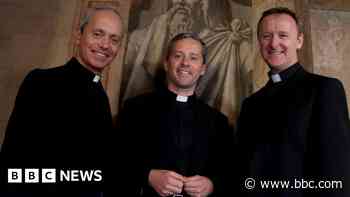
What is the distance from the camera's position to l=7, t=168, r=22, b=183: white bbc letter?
217 cm

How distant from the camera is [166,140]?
7.93 feet

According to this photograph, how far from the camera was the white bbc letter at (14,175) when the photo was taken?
2.17 meters

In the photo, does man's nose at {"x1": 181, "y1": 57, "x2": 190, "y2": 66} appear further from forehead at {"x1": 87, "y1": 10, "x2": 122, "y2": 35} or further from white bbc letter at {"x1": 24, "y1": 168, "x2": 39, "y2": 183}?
white bbc letter at {"x1": 24, "y1": 168, "x2": 39, "y2": 183}

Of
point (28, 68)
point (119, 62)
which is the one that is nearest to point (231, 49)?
point (119, 62)

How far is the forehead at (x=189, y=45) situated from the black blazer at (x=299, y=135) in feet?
2.05

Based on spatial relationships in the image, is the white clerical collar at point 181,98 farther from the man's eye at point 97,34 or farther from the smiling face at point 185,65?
the man's eye at point 97,34

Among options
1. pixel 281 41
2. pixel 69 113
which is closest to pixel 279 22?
pixel 281 41

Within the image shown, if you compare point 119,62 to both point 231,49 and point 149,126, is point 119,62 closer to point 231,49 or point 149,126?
point 149,126

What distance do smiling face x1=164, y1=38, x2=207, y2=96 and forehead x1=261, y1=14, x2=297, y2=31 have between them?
0.53 meters

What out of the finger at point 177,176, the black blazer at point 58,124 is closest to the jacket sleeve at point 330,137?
the finger at point 177,176

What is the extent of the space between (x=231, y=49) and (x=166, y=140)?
1207 mm

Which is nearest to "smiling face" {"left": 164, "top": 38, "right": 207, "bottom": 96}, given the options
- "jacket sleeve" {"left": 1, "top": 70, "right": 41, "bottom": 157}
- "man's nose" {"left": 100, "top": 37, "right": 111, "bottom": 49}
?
"man's nose" {"left": 100, "top": 37, "right": 111, "bottom": 49}

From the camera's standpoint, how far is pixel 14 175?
2193 millimetres

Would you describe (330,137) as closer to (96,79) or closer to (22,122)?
(96,79)
